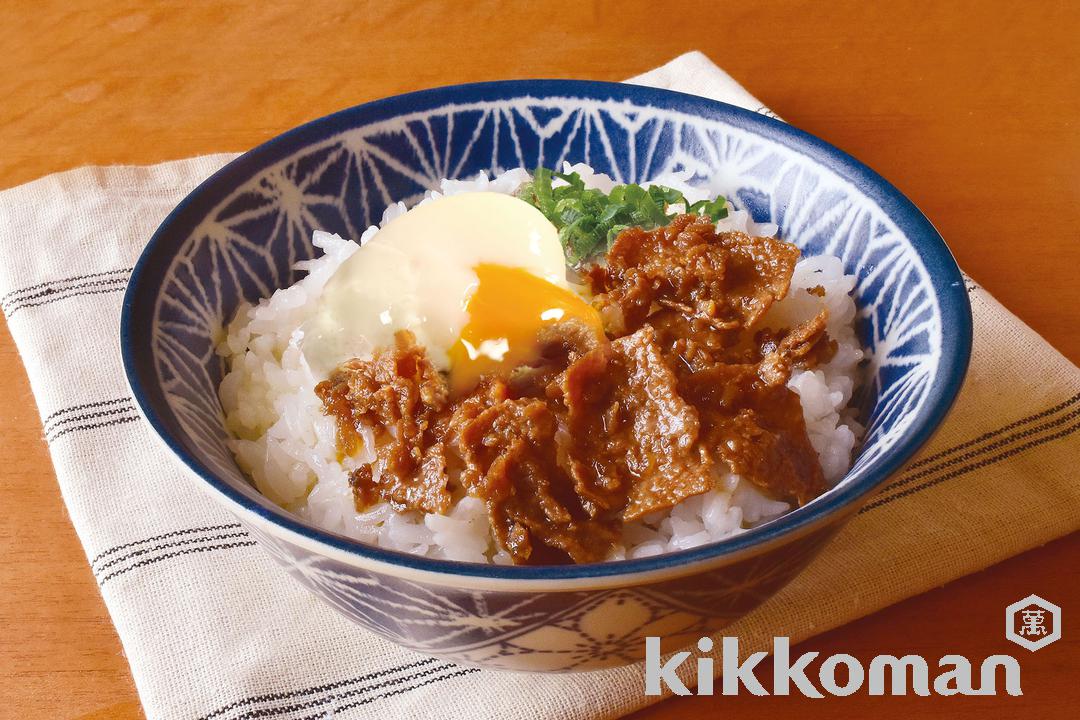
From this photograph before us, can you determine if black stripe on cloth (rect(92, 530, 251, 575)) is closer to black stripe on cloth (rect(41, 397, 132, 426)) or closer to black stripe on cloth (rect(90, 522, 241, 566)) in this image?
black stripe on cloth (rect(90, 522, 241, 566))

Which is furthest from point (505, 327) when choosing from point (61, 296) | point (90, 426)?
point (61, 296)

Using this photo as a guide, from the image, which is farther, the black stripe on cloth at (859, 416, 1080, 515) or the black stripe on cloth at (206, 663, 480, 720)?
the black stripe on cloth at (859, 416, 1080, 515)

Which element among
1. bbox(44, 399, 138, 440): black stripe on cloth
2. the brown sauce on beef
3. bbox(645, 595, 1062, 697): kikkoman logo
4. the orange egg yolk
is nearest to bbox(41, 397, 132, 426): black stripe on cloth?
bbox(44, 399, 138, 440): black stripe on cloth

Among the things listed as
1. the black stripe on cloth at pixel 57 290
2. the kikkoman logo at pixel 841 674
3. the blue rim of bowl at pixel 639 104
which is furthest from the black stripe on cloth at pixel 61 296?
the kikkoman logo at pixel 841 674

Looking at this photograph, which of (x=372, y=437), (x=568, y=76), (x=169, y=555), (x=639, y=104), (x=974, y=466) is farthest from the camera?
(x=568, y=76)

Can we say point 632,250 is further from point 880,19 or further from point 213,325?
point 880,19

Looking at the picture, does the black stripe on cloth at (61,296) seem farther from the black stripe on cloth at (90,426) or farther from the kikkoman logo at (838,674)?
the kikkoman logo at (838,674)

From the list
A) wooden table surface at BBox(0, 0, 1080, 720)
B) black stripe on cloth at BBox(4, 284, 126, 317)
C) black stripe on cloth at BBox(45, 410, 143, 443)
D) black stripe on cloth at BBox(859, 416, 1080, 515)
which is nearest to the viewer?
black stripe on cloth at BBox(859, 416, 1080, 515)

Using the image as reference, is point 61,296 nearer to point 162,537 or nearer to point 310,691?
point 162,537
